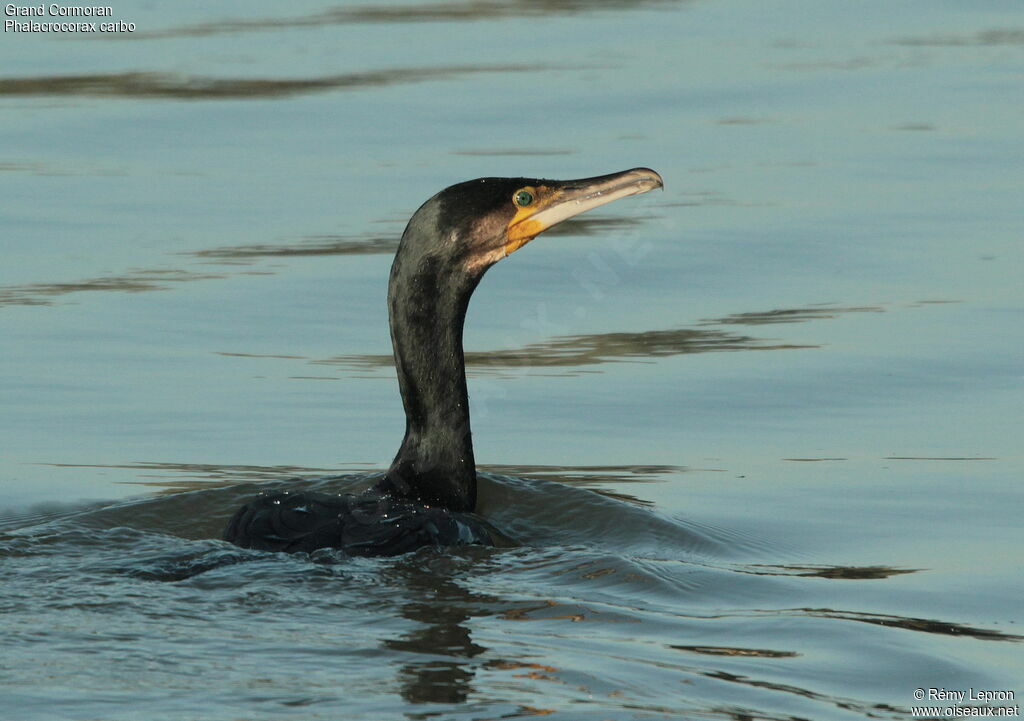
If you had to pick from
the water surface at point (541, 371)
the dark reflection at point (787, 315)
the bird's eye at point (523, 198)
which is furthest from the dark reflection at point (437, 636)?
the dark reflection at point (787, 315)

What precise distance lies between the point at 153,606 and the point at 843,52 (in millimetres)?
12238

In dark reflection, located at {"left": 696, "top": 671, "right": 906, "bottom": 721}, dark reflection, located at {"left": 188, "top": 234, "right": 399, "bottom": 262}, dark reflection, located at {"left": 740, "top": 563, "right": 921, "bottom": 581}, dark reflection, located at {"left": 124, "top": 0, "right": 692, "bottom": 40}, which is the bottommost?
dark reflection, located at {"left": 696, "top": 671, "right": 906, "bottom": 721}

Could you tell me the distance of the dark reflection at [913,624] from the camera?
234 inches

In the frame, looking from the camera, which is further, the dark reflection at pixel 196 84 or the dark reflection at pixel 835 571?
the dark reflection at pixel 196 84

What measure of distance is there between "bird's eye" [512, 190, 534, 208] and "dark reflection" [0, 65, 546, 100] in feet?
26.4

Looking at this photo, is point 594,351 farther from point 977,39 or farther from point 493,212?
point 977,39

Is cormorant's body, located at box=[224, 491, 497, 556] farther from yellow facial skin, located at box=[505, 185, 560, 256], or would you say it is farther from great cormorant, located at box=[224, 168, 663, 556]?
yellow facial skin, located at box=[505, 185, 560, 256]

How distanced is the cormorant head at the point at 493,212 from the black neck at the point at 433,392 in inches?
4.0

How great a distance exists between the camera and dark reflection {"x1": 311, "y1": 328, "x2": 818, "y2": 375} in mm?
9289

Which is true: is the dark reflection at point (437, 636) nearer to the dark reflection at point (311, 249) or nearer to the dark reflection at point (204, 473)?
the dark reflection at point (204, 473)

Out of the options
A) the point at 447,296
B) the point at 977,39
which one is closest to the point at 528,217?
the point at 447,296

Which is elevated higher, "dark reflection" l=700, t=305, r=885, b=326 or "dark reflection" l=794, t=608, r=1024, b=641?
"dark reflection" l=700, t=305, r=885, b=326

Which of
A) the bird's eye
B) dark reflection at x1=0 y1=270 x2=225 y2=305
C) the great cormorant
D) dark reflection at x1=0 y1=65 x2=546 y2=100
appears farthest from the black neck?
dark reflection at x1=0 y1=65 x2=546 y2=100

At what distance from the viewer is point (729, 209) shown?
11.7 metres
